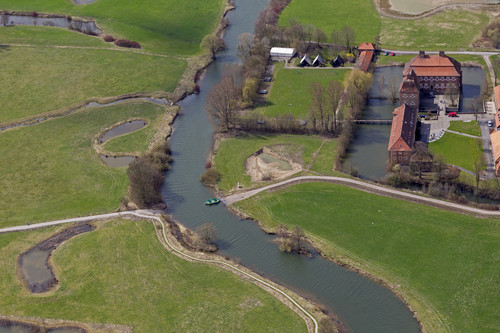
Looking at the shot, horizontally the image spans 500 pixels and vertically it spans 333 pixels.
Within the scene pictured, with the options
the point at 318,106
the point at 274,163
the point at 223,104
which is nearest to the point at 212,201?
the point at 274,163

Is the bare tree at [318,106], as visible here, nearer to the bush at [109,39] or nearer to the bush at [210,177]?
the bush at [210,177]

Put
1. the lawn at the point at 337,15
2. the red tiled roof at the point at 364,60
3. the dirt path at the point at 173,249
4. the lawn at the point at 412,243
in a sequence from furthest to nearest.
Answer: the lawn at the point at 337,15
the red tiled roof at the point at 364,60
the dirt path at the point at 173,249
the lawn at the point at 412,243

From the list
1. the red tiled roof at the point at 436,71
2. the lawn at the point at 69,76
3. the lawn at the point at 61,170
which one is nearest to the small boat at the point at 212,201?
the lawn at the point at 61,170

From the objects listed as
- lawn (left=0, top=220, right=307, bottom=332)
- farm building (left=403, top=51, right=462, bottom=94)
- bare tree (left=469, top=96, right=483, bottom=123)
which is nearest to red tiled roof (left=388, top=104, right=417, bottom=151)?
bare tree (left=469, top=96, right=483, bottom=123)

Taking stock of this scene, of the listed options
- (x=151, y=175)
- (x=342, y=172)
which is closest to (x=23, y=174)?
(x=151, y=175)

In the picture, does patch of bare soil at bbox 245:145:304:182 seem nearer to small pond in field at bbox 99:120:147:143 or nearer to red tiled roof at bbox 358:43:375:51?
small pond in field at bbox 99:120:147:143

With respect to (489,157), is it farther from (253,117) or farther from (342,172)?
(253,117)

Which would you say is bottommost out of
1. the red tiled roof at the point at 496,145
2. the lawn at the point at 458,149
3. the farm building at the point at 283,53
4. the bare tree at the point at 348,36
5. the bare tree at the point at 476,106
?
the lawn at the point at 458,149
